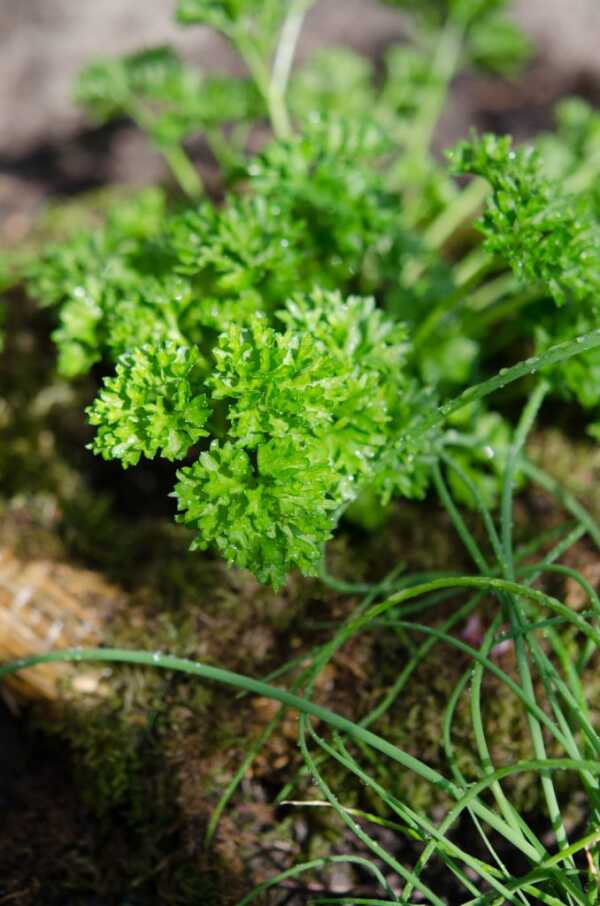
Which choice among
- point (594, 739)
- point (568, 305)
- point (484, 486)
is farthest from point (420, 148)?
point (594, 739)

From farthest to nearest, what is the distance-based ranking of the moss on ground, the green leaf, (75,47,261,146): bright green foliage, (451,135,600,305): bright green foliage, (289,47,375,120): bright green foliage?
(289,47,375,120): bright green foliage < (75,47,261,146): bright green foliage < the moss on ground < (451,135,600,305): bright green foliage < the green leaf

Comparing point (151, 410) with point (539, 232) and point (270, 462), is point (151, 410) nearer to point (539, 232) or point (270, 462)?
point (270, 462)

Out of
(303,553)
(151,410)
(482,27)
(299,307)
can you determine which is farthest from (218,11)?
(303,553)

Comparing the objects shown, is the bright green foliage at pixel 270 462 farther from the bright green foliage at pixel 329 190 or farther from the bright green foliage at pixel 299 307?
the bright green foliage at pixel 329 190

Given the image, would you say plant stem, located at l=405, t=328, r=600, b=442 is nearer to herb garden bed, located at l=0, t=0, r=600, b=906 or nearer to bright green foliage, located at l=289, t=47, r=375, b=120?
herb garden bed, located at l=0, t=0, r=600, b=906

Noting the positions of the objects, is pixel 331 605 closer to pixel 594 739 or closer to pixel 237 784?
pixel 237 784

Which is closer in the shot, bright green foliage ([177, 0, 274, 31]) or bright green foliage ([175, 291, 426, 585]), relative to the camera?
bright green foliage ([175, 291, 426, 585])

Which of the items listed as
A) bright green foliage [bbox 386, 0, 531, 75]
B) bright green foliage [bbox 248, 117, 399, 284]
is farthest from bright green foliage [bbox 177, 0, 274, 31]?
bright green foliage [bbox 386, 0, 531, 75]
